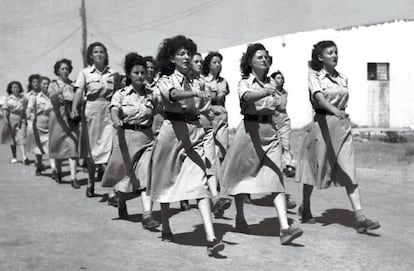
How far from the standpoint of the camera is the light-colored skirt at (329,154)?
7.27 m

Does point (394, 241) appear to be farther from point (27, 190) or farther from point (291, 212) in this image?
point (27, 190)

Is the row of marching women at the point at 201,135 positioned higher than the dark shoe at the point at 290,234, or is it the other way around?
the row of marching women at the point at 201,135

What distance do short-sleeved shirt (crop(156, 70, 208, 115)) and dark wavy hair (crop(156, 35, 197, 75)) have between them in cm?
10

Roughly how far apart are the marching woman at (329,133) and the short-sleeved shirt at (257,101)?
641mm

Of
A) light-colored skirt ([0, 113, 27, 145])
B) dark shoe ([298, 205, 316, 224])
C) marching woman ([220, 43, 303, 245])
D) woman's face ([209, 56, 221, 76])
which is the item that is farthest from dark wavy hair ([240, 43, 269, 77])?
light-colored skirt ([0, 113, 27, 145])

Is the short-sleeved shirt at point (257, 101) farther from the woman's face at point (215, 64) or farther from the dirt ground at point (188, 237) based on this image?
the woman's face at point (215, 64)

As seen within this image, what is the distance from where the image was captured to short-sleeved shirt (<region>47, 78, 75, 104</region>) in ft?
36.2

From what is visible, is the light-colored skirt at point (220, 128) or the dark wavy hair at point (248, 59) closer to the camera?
the dark wavy hair at point (248, 59)

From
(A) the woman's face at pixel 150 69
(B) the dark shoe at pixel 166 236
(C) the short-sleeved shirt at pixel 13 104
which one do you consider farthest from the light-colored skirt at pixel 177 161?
(C) the short-sleeved shirt at pixel 13 104

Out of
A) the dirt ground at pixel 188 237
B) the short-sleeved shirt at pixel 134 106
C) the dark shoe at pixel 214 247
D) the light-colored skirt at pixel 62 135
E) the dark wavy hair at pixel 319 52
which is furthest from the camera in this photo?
the light-colored skirt at pixel 62 135

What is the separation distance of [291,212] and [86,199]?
316 centimetres

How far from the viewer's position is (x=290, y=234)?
20.6ft

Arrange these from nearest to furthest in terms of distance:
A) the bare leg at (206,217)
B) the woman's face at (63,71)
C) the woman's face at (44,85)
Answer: the bare leg at (206,217) < the woman's face at (63,71) < the woman's face at (44,85)

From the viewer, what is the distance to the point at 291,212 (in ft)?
28.1
